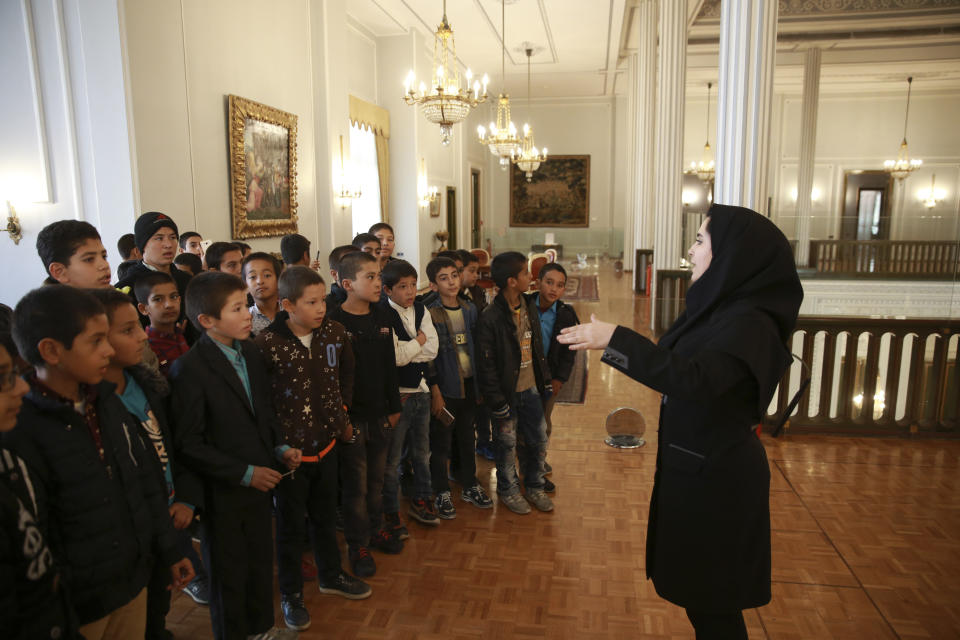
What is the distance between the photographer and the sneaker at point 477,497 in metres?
3.71

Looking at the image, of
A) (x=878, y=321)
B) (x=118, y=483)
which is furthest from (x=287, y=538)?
(x=878, y=321)

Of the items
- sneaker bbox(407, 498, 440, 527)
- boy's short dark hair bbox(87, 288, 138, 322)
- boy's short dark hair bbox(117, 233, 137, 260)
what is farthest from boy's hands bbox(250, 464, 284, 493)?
boy's short dark hair bbox(117, 233, 137, 260)

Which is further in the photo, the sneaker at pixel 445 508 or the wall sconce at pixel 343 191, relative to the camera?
the wall sconce at pixel 343 191

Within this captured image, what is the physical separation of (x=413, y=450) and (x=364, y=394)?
25.9 inches

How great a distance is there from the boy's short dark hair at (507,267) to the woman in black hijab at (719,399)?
1595 mm

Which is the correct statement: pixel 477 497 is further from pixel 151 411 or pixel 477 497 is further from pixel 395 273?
pixel 151 411

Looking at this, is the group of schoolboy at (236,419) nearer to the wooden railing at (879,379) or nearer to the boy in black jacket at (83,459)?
the boy in black jacket at (83,459)

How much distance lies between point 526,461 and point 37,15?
513cm

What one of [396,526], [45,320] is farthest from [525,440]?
[45,320]

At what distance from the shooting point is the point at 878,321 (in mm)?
4895

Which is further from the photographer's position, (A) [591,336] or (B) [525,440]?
(B) [525,440]

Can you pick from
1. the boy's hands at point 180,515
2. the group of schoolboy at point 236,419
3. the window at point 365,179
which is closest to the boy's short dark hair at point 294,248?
the group of schoolboy at point 236,419

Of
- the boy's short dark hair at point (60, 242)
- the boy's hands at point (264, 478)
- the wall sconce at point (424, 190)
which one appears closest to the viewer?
the boy's hands at point (264, 478)

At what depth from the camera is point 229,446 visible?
7.45 feet
